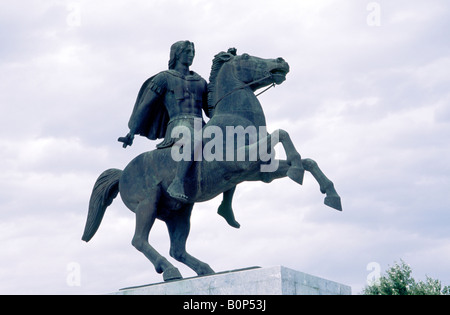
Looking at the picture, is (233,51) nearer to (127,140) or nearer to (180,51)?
(180,51)

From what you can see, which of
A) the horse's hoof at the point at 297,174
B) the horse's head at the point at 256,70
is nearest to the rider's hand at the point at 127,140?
the horse's head at the point at 256,70

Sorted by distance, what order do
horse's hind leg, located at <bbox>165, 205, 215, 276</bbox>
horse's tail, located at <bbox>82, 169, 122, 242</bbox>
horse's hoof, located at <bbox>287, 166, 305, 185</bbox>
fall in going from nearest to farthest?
horse's hoof, located at <bbox>287, 166, 305, 185</bbox> < horse's hind leg, located at <bbox>165, 205, 215, 276</bbox> < horse's tail, located at <bbox>82, 169, 122, 242</bbox>

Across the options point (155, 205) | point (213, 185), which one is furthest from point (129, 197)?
point (213, 185)

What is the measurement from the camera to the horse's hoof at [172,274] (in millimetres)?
10711

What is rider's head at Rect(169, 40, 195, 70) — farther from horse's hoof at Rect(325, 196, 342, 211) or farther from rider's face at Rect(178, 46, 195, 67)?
horse's hoof at Rect(325, 196, 342, 211)

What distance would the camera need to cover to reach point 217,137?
36.2 feet

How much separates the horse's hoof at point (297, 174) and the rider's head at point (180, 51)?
9.18ft

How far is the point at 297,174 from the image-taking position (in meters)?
10.4

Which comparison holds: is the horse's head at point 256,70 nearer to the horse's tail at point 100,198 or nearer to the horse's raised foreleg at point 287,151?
the horse's raised foreleg at point 287,151

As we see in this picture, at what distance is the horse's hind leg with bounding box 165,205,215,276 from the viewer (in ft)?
38.6

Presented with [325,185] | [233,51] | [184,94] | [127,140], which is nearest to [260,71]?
[233,51]

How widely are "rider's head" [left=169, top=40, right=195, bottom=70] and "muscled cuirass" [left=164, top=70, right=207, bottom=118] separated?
252mm

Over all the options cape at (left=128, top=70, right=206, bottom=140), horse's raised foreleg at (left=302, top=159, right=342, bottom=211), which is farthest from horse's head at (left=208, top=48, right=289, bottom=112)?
horse's raised foreleg at (left=302, top=159, right=342, bottom=211)

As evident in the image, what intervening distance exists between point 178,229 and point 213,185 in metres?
1.22
